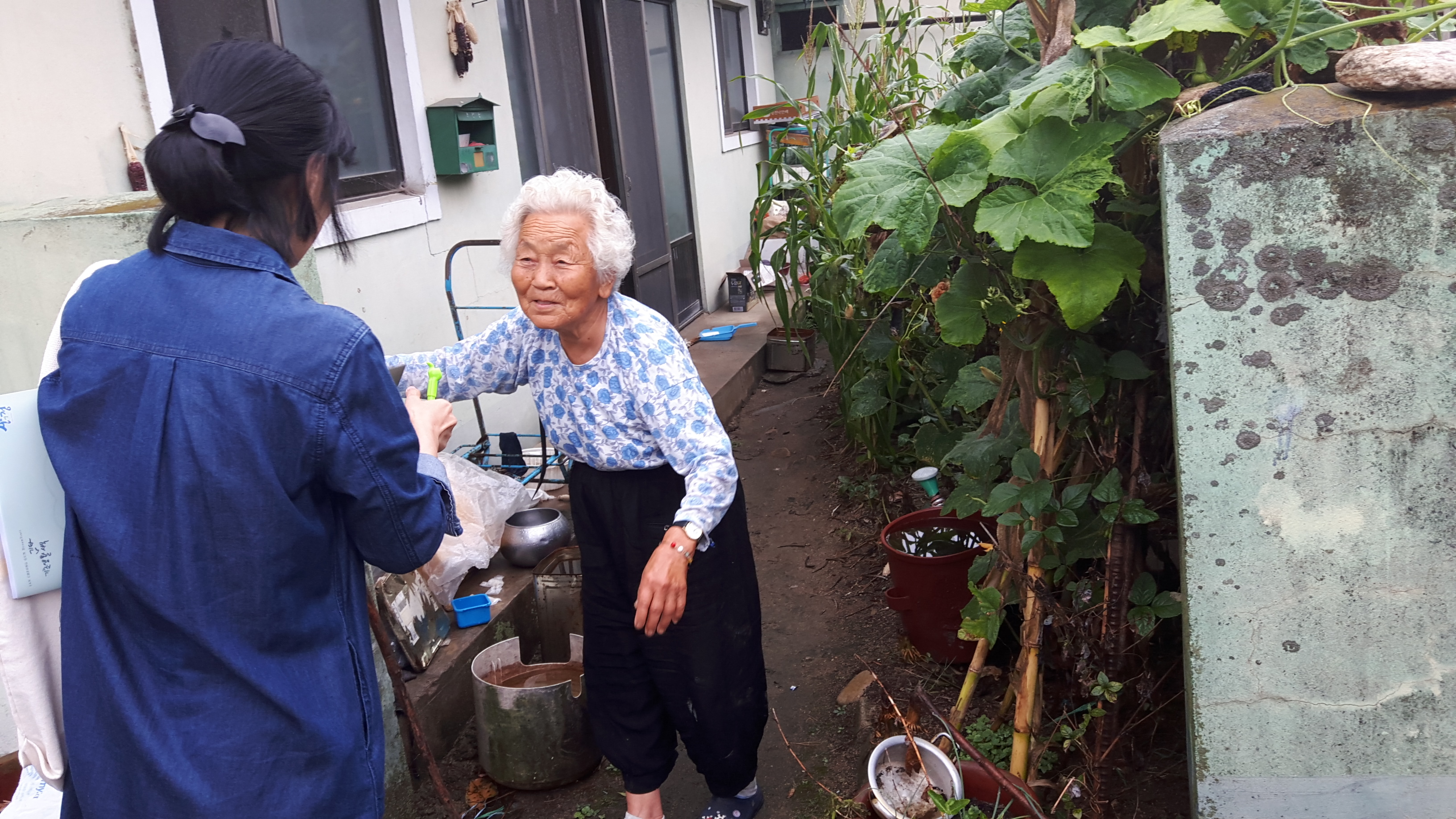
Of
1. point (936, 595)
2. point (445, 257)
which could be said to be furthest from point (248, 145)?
point (445, 257)

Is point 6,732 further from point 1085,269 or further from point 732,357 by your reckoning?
point 732,357

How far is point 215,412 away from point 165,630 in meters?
0.30

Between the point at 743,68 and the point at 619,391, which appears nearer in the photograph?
the point at 619,391

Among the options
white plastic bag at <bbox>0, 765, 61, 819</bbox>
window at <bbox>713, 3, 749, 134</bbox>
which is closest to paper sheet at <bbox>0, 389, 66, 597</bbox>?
white plastic bag at <bbox>0, 765, 61, 819</bbox>

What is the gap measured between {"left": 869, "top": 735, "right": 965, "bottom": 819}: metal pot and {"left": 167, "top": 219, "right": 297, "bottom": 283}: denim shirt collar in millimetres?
1710

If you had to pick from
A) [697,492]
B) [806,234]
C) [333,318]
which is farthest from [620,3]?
[333,318]

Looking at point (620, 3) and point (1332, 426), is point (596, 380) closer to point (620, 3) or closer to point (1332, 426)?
point (1332, 426)

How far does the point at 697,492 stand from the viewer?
2.03m

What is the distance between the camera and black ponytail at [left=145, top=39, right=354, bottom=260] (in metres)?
1.25

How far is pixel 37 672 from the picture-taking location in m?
1.40

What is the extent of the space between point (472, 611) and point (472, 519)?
38 cm

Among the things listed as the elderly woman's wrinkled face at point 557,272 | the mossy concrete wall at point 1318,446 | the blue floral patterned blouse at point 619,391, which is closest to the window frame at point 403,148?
the blue floral patterned blouse at point 619,391

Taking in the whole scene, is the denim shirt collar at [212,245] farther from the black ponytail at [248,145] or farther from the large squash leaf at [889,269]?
the large squash leaf at [889,269]

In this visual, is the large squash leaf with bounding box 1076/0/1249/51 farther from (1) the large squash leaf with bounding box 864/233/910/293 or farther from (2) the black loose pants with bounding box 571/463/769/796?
(2) the black loose pants with bounding box 571/463/769/796
